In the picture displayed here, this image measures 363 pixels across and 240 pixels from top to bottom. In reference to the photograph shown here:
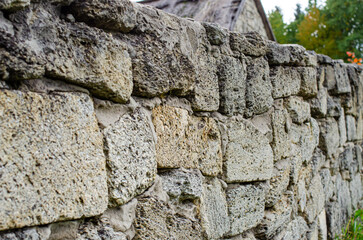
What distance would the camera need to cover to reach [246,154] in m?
2.13

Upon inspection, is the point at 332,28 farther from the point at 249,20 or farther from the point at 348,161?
the point at 348,161

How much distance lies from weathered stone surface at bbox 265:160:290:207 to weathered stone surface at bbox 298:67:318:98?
23.9 inches

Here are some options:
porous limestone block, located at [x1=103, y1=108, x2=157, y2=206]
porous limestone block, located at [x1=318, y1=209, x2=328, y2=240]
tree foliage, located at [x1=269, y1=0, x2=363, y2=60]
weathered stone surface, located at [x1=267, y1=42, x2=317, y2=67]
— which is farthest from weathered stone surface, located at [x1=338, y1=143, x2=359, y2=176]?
tree foliage, located at [x1=269, y1=0, x2=363, y2=60]

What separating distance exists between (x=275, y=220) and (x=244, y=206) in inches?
14.5

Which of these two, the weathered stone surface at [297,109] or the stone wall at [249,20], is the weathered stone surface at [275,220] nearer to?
the weathered stone surface at [297,109]

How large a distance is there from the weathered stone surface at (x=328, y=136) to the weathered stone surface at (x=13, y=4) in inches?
111

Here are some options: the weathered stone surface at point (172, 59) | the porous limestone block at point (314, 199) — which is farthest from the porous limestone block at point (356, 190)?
the weathered stone surface at point (172, 59)

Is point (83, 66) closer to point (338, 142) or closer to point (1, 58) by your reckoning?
point (1, 58)

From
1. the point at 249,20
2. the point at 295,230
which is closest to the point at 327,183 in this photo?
the point at 295,230

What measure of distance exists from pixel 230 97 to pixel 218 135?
212 millimetres

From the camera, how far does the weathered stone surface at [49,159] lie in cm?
99

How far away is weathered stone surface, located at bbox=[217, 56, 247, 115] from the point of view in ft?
6.50

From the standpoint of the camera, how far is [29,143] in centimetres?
104

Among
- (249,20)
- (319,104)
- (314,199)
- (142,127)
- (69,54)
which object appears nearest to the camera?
(69,54)
